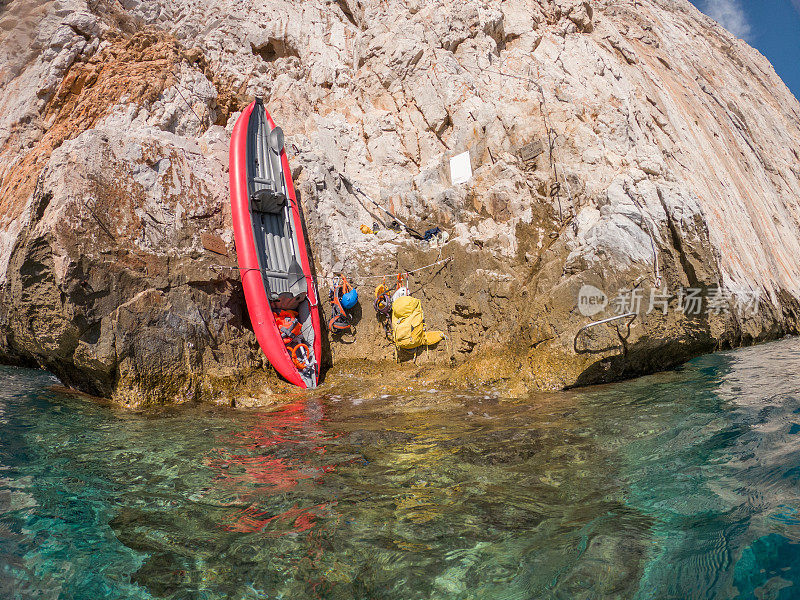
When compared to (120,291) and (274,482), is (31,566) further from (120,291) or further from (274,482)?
(120,291)

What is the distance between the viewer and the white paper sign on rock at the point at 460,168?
8492mm

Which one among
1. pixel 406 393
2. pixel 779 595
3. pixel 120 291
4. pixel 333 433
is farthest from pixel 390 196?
pixel 779 595

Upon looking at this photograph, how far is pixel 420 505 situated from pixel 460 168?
6.89m

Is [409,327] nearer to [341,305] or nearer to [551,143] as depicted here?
[341,305]

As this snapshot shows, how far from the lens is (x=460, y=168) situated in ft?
28.2

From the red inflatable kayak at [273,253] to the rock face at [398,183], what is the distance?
0.43 meters

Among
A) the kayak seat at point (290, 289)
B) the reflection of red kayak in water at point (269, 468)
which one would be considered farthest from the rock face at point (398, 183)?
the reflection of red kayak in water at point (269, 468)

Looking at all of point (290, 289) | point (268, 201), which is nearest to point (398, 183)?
point (268, 201)

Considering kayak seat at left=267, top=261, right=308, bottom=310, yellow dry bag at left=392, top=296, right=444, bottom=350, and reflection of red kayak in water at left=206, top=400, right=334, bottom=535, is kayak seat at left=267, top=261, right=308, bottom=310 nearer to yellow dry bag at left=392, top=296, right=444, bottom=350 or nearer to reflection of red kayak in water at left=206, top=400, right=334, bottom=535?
yellow dry bag at left=392, top=296, right=444, bottom=350

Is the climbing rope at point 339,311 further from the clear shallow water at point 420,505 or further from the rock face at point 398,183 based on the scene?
the clear shallow water at point 420,505

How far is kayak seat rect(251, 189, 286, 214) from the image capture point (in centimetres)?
739

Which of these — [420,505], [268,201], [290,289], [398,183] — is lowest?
[420,505]

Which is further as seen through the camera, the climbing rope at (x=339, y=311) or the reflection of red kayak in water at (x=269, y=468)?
the climbing rope at (x=339, y=311)

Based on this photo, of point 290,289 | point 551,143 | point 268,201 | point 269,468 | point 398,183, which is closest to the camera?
point 269,468
